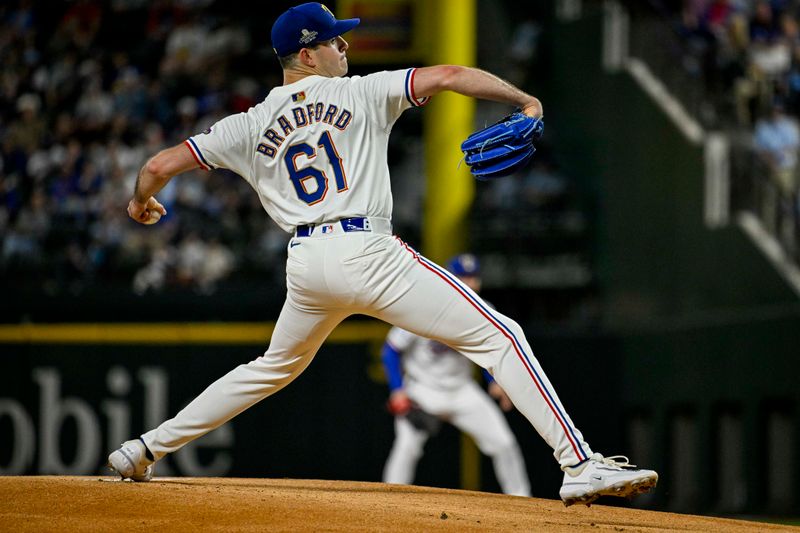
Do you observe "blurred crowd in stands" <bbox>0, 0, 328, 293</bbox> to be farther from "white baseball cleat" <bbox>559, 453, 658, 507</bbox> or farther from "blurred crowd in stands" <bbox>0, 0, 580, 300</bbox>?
"white baseball cleat" <bbox>559, 453, 658, 507</bbox>

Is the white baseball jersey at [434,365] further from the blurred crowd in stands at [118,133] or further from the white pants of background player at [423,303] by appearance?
the white pants of background player at [423,303]

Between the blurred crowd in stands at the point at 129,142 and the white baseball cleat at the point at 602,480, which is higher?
the blurred crowd in stands at the point at 129,142

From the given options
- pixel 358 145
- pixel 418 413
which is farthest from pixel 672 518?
pixel 418 413

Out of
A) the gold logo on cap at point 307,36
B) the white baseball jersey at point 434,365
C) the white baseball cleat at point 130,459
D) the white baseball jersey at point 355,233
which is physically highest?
the gold logo on cap at point 307,36

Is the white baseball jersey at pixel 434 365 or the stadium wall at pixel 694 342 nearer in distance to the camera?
the white baseball jersey at pixel 434 365

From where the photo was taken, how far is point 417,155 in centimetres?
1421

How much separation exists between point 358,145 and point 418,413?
477 centimetres

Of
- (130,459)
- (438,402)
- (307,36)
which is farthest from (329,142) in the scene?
(438,402)

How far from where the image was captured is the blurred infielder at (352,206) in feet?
17.2

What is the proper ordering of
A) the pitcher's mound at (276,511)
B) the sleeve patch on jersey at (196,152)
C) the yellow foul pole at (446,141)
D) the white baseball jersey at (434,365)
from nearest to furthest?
the pitcher's mound at (276,511) → the sleeve patch on jersey at (196,152) → the white baseball jersey at (434,365) → the yellow foul pole at (446,141)

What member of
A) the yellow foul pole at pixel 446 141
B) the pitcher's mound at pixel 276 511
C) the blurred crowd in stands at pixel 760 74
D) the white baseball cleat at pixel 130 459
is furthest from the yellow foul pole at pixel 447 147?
the white baseball cleat at pixel 130 459

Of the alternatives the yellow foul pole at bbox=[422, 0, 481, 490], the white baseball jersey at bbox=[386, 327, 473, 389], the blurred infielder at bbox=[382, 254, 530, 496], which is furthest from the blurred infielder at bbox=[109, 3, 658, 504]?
the yellow foul pole at bbox=[422, 0, 481, 490]

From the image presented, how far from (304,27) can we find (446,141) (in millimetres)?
6147

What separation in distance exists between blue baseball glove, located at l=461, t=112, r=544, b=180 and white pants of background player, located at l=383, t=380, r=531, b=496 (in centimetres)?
451
